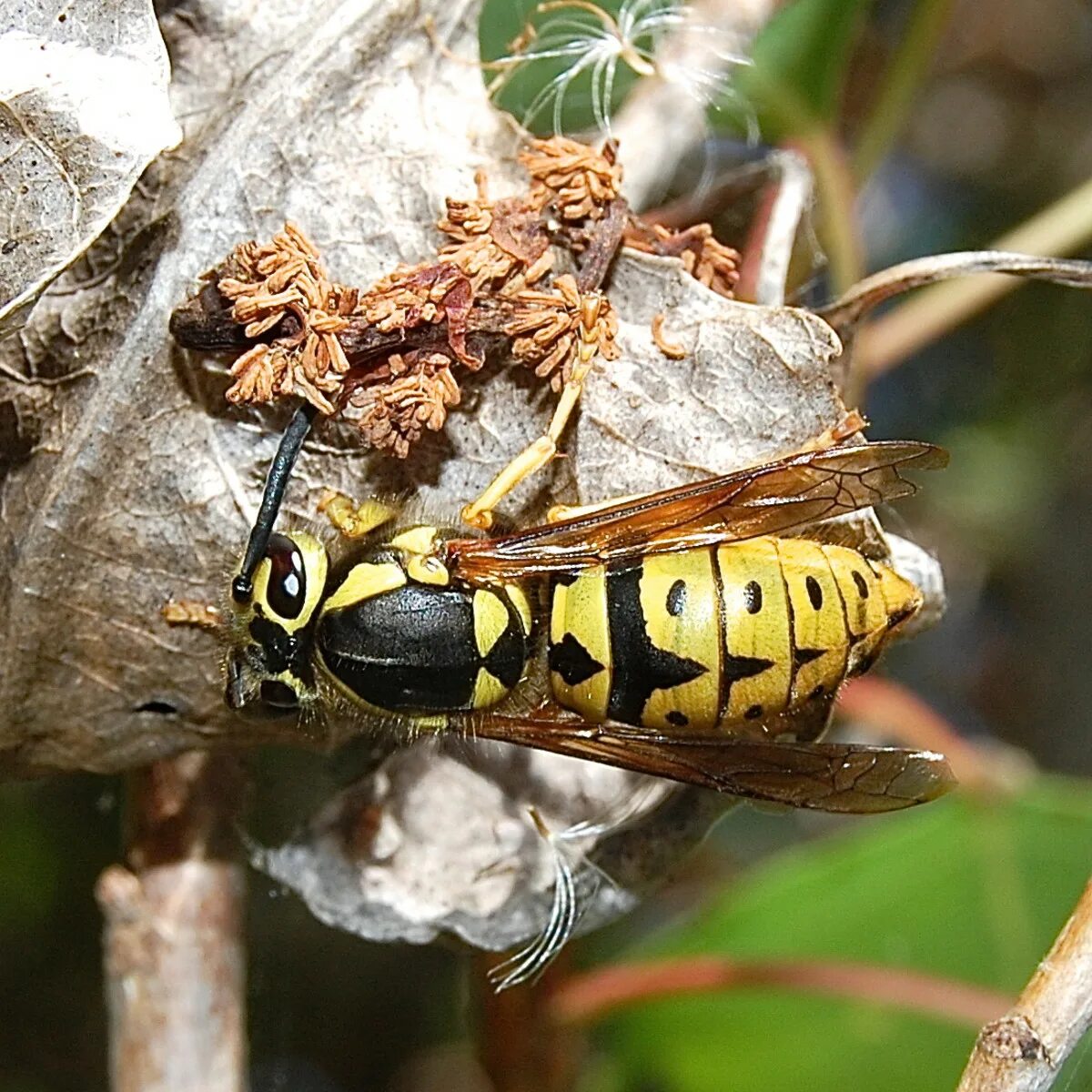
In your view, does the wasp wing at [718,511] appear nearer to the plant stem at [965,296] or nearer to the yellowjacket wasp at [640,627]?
the yellowjacket wasp at [640,627]

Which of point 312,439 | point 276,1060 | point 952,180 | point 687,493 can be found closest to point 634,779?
point 687,493

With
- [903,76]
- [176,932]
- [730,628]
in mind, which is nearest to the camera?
[730,628]

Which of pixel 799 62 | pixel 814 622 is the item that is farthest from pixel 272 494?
pixel 799 62

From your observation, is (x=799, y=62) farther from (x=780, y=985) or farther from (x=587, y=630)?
(x=780, y=985)

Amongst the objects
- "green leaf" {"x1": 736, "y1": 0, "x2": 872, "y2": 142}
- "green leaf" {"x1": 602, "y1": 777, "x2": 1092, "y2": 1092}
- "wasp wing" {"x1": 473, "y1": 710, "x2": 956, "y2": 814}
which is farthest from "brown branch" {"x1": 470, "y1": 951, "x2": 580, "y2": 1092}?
"green leaf" {"x1": 736, "y1": 0, "x2": 872, "y2": 142}

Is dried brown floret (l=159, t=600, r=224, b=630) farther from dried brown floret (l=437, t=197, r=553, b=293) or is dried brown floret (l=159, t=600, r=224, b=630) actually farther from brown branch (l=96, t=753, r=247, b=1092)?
dried brown floret (l=437, t=197, r=553, b=293)

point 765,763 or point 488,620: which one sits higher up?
point 488,620

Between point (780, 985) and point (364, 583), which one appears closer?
point (364, 583)

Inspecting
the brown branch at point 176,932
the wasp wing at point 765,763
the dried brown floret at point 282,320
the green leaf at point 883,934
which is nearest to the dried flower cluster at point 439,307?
the dried brown floret at point 282,320

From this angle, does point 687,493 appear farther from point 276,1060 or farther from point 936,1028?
point 276,1060
